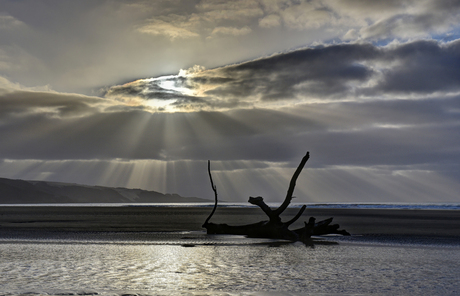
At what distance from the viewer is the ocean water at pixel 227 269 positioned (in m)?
13.6

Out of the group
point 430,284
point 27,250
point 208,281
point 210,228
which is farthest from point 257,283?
point 210,228

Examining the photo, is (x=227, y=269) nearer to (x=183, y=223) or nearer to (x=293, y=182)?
(x=293, y=182)

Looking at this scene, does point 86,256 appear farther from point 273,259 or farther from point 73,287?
point 273,259

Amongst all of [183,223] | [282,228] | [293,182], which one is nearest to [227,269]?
[282,228]

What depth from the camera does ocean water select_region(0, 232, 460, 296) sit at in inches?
537

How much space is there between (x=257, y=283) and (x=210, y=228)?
21.7m

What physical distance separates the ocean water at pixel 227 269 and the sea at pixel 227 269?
0.03 m

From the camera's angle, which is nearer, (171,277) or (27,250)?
(171,277)

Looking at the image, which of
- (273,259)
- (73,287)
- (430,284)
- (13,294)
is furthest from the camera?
(273,259)

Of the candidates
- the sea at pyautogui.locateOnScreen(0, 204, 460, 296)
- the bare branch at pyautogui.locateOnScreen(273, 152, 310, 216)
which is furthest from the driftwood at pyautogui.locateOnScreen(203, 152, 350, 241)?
the sea at pyautogui.locateOnScreen(0, 204, 460, 296)

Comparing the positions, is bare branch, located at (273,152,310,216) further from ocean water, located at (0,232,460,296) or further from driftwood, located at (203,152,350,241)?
ocean water, located at (0,232,460,296)

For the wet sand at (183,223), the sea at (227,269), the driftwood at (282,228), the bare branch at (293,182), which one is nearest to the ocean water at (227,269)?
the sea at (227,269)

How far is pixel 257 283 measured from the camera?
14500 millimetres

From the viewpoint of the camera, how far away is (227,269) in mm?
17422
